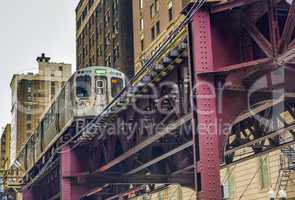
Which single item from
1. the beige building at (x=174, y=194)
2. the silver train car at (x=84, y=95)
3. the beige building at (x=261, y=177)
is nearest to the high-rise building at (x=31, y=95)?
the beige building at (x=174, y=194)

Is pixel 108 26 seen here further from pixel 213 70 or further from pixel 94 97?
pixel 213 70

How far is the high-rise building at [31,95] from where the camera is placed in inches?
6988

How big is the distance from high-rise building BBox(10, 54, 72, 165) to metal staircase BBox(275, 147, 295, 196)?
14995 centimetres

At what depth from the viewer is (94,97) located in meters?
33.4

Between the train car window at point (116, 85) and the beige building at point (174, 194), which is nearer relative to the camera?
the train car window at point (116, 85)

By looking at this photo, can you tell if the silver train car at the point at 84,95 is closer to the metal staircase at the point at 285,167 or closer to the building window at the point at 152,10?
the metal staircase at the point at 285,167

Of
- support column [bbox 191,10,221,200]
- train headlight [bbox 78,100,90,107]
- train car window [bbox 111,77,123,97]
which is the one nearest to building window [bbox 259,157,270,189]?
train car window [bbox 111,77,123,97]

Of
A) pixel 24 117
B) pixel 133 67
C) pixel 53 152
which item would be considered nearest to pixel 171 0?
pixel 133 67

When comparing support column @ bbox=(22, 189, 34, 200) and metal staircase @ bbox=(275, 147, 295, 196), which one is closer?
metal staircase @ bbox=(275, 147, 295, 196)

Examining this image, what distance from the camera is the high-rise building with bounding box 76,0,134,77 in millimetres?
77125

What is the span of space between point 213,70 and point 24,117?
16993 cm

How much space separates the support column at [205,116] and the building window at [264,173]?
55.4 feet

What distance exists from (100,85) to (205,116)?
61.8ft

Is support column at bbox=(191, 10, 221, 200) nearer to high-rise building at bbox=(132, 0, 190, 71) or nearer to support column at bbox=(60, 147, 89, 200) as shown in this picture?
support column at bbox=(60, 147, 89, 200)
